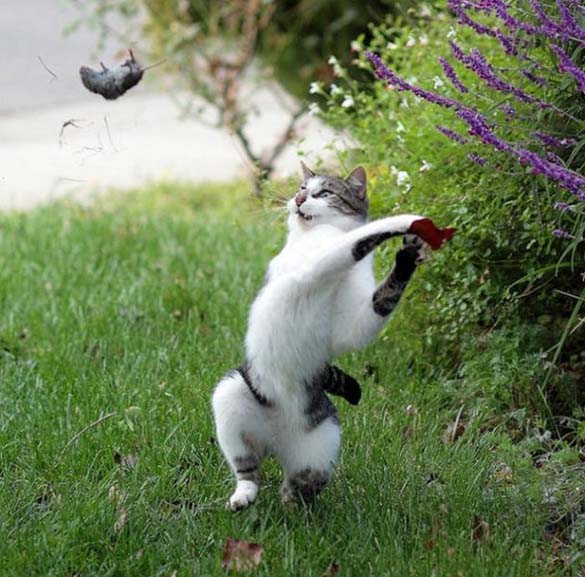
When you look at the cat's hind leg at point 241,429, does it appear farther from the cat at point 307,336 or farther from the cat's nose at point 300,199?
the cat's nose at point 300,199

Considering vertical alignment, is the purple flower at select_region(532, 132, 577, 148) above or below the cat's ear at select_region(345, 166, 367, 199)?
above

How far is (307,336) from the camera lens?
3.13 metres

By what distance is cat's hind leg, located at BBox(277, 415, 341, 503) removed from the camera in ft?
10.6

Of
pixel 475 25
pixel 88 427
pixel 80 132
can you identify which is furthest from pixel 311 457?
pixel 80 132

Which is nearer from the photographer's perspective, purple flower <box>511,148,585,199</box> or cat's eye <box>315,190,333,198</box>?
purple flower <box>511,148,585,199</box>

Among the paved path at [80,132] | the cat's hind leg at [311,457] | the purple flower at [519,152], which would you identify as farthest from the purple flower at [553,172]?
the paved path at [80,132]

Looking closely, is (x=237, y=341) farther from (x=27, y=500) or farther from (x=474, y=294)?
(x=27, y=500)

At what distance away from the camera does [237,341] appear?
4895mm

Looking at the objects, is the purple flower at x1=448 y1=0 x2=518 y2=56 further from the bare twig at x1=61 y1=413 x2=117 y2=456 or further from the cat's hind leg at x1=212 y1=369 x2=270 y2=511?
the bare twig at x1=61 y1=413 x2=117 y2=456

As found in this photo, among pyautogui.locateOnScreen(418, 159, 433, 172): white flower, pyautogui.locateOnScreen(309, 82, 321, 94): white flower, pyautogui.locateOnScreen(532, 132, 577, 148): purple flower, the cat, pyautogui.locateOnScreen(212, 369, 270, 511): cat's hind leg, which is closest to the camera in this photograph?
the cat

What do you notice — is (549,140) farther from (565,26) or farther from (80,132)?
(80,132)

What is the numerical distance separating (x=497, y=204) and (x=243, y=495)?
1382 millimetres

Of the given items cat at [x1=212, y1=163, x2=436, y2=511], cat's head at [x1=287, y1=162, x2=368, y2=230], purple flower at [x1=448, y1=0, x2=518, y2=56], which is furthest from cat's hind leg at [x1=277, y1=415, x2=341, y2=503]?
purple flower at [x1=448, y1=0, x2=518, y2=56]

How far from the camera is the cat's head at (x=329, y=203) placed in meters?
3.30
